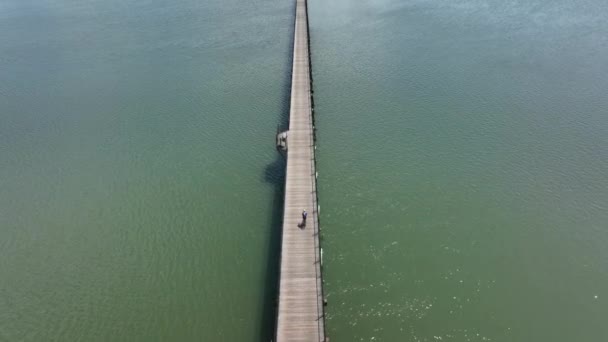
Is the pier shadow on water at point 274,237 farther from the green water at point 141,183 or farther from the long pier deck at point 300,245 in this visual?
the long pier deck at point 300,245

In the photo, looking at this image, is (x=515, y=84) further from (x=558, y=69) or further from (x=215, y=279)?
(x=215, y=279)

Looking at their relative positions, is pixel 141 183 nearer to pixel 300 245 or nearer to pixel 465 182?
pixel 300 245

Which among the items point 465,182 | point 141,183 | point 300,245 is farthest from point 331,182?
point 141,183

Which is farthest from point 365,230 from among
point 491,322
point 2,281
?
point 2,281

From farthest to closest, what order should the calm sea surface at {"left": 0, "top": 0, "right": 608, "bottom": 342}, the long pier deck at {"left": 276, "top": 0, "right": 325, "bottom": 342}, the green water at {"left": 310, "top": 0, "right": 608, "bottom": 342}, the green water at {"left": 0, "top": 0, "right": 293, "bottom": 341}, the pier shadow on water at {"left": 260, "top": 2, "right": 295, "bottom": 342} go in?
the green water at {"left": 0, "top": 0, "right": 293, "bottom": 341} < the calm sea surface at {"left": 0, "top": 0, "right": 608, "bottom": 342} < the green water at {"left": 310, "top": 0, "right": 608, "bottom": 342} < the pier shadow on water at {"left": 260, "top": 2, "right": 295, "bottom": 342} < the long pier deck at {"left": 276, "top": 0, "right": 325, "bottom": 342}

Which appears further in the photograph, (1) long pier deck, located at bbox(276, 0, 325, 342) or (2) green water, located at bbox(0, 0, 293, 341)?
(2) green water, located at bbox(0, 0, 293, 341)

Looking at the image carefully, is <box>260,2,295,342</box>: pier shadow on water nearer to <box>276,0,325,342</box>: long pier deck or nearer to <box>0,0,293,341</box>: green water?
<box>0,0,293,341</box>: green water

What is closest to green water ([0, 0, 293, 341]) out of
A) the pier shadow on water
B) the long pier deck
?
the pier shadow on water

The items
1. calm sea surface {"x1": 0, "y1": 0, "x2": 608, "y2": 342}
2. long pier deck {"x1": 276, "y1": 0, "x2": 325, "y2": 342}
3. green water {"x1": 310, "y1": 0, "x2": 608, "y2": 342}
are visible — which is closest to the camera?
long pier deck {"x1": 276, "y1": 0, "x2": 325, "y2": 342}
